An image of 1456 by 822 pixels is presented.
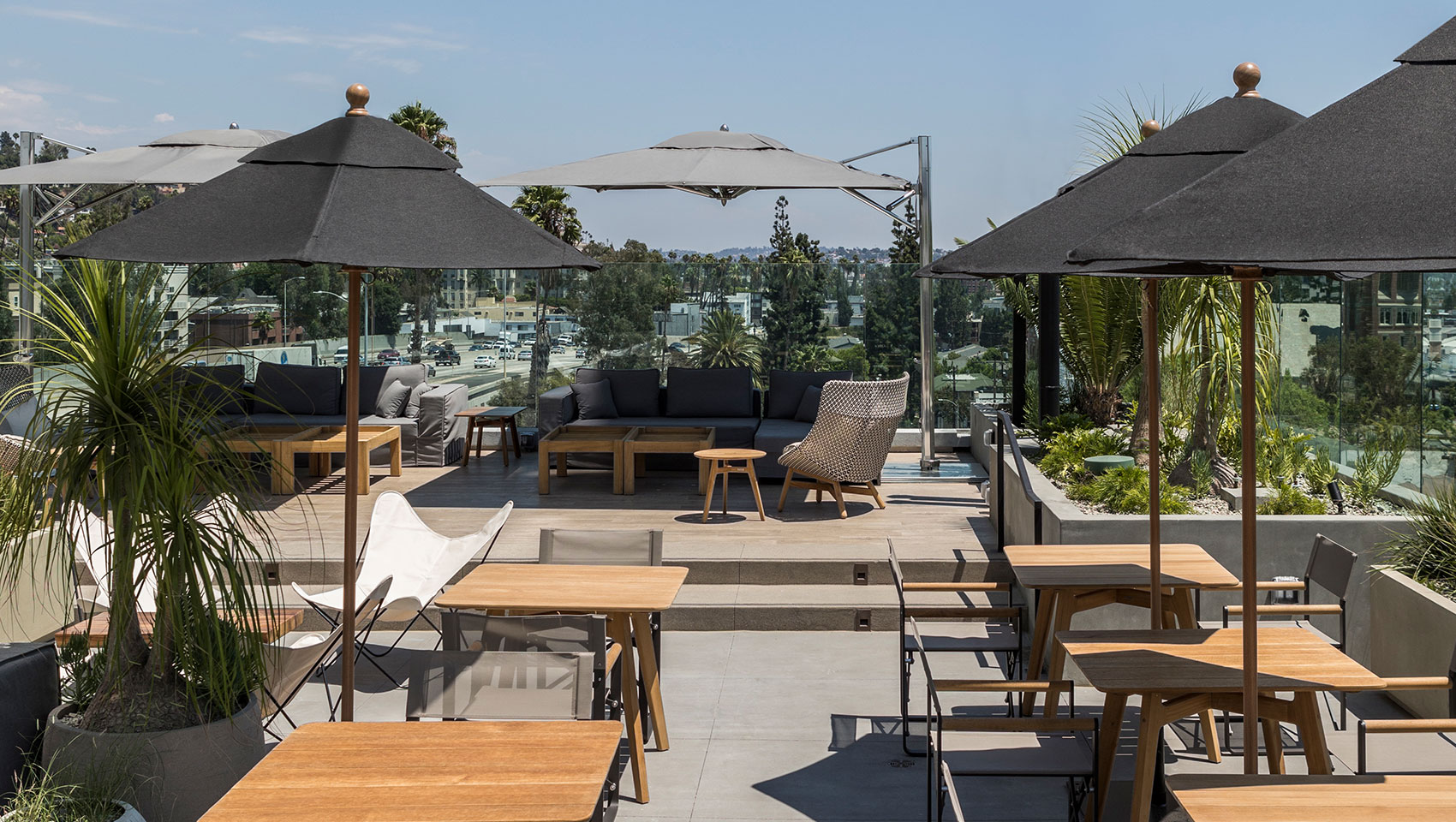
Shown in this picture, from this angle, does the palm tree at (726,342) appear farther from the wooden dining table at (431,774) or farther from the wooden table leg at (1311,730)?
the wooden dining table at (431,774)

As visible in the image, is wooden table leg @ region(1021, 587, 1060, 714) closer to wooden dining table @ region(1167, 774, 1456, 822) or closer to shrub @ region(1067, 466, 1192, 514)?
shrub @ region(1067, 466, 1192, 514)

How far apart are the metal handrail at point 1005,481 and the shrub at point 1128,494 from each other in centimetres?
39

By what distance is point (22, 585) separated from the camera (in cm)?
555

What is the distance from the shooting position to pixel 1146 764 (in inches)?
132

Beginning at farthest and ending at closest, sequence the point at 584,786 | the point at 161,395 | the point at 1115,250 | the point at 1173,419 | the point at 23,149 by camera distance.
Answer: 1. the point at 23,149
2. the point at 1173,419
3. the point at 161,395
4. the point at 584,786
5. the point at 1115,250

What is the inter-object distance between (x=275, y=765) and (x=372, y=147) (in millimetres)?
1924

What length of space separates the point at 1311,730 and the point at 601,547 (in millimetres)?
2862

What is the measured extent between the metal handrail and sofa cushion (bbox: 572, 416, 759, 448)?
3041 millimetres

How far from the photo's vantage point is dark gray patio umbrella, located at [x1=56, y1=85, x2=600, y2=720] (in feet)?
11.4

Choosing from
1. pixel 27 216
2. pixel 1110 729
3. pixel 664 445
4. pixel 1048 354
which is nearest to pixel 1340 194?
pixel 1110 729

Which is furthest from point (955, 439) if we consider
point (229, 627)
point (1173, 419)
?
point (229, 627)

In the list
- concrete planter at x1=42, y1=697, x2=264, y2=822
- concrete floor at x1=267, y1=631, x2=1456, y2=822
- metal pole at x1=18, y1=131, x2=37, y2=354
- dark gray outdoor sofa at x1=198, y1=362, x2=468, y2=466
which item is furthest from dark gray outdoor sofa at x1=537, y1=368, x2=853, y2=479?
concrete planter at x1=42, y1=697, x2=264, y2=822

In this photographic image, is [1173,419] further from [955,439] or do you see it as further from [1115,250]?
[1115,250]

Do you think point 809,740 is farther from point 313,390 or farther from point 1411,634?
point 313,390
